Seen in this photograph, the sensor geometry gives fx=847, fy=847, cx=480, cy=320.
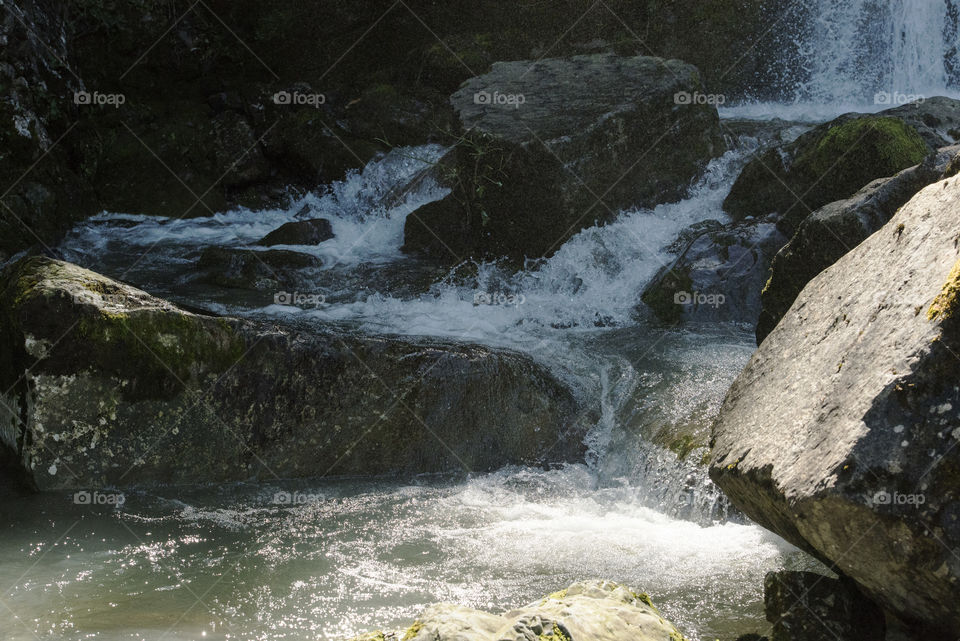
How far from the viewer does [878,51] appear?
12.4 meters

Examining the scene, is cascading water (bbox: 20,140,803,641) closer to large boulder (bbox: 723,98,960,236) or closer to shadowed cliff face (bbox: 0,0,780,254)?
large boulder (bbox: 723,98,960,236)

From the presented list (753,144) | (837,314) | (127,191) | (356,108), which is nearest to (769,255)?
(753,144)

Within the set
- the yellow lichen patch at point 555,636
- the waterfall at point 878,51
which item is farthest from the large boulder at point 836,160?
the yellow lichen patch at point 555,636

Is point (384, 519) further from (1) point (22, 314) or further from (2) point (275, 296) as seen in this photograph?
(2) point (275, 296)

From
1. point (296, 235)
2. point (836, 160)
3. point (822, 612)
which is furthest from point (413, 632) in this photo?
point (296, 235)

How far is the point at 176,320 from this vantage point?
505 cm

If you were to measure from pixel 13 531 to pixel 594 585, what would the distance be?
311 cm

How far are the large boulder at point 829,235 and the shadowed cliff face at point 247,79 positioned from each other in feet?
13.9

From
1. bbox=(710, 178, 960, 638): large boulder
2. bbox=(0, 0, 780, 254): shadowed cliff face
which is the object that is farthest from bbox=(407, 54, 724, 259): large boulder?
bbox=(710, 178, 960, 638): large boulder

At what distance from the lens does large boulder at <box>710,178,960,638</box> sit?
254 cm

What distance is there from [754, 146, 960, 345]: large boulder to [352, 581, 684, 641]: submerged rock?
131 inches

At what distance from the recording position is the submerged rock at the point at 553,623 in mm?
2240

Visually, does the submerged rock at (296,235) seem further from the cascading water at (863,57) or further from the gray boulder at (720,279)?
the cascading water at (863,57)

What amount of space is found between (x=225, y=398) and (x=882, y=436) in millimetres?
3726
